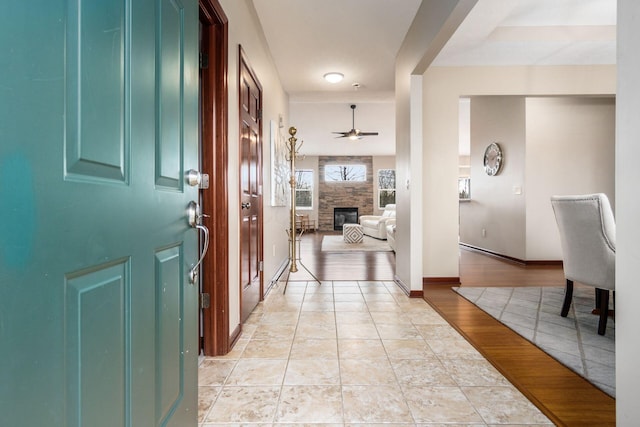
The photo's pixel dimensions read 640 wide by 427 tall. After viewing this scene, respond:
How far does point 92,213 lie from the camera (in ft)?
2.17

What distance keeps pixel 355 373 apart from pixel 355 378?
0.17 ft

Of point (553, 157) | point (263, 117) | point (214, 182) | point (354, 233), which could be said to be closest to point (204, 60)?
point (214, 182)

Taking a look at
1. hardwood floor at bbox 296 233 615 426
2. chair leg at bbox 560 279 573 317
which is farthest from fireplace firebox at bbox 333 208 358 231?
chair leg at bbox 560 279 573 317

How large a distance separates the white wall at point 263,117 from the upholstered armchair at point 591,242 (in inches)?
92.1

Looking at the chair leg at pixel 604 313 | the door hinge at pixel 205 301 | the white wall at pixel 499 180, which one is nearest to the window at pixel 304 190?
the white wall at pixel 499 180

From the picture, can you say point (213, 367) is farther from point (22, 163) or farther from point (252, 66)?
point (252, 66)

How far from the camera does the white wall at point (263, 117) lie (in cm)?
226

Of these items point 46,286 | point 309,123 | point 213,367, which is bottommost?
point 213,367

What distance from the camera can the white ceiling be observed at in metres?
2.93

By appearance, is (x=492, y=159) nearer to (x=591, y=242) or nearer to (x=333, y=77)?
(x=333, y=77)

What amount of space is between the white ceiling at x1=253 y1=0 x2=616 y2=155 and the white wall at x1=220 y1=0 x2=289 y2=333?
0.69 ft

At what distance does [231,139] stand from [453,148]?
260 cm

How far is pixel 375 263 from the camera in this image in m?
5.27

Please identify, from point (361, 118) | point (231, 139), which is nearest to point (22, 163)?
point (231, 139)
